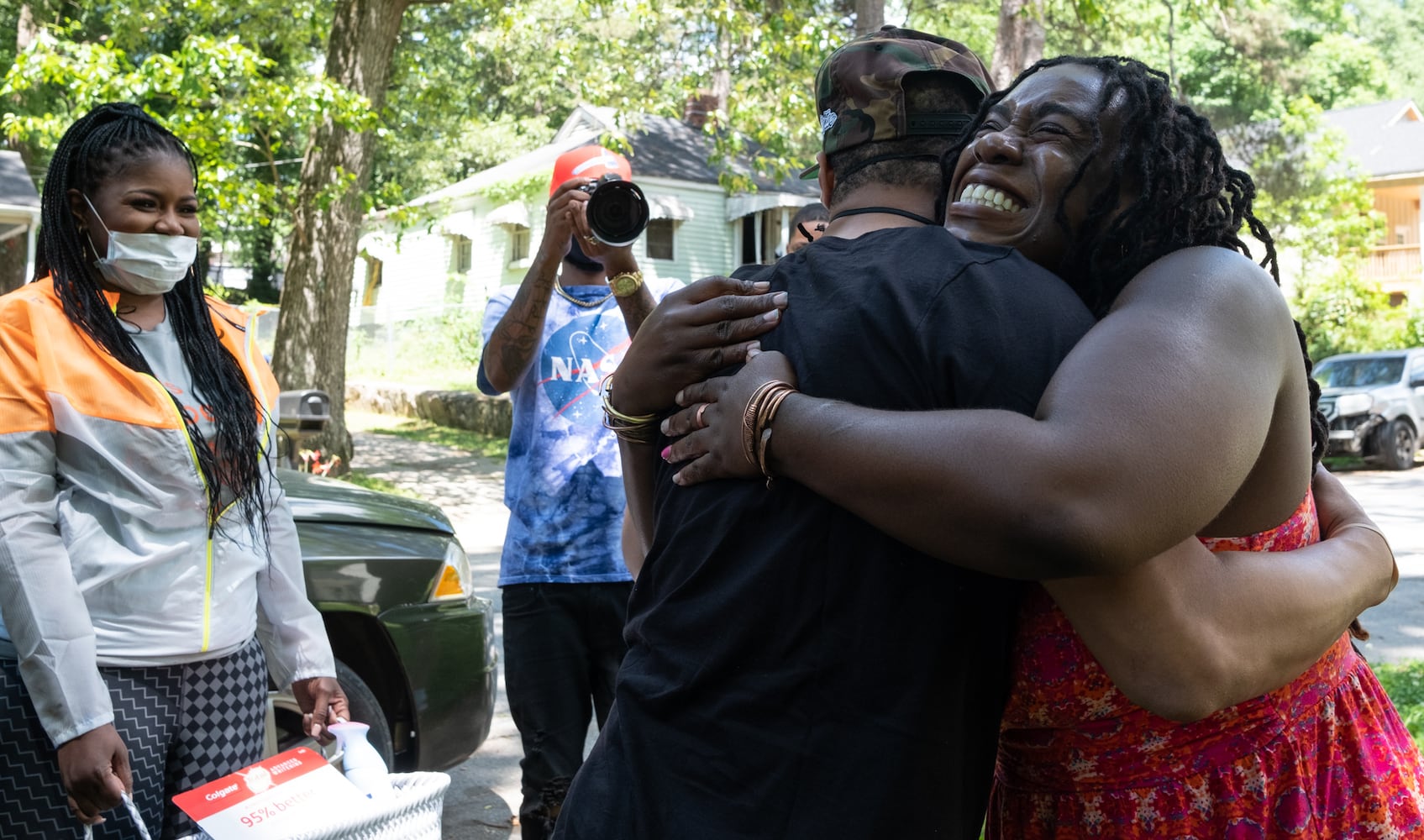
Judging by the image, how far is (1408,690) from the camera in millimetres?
5629

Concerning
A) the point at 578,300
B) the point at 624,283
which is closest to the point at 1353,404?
the point at 578,300

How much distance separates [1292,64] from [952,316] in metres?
34.9

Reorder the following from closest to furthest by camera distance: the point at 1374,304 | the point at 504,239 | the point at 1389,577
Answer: the point at 1389,577 < the point at 1374,304 < the point at 504,239

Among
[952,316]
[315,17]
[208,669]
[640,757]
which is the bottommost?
[208,669]

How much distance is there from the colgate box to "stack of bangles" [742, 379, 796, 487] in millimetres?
1141

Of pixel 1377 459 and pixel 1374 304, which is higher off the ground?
pixel 1374 304

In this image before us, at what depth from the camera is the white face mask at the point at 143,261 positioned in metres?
2.63

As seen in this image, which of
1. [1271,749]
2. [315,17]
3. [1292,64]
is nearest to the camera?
[1271,749]

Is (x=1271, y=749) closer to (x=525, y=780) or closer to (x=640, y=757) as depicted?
(x=640, y=757)

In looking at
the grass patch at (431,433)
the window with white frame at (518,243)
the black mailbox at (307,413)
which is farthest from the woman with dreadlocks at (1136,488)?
the window with white frame at (518,243)

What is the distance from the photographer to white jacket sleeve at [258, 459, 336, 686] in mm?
2824

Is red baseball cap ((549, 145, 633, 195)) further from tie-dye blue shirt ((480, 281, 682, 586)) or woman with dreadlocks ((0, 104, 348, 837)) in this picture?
woman with dreadlocks ((0, 104, 348, 837))

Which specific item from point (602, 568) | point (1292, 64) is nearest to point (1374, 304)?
point (1292, 64)

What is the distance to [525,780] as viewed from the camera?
353 cm
